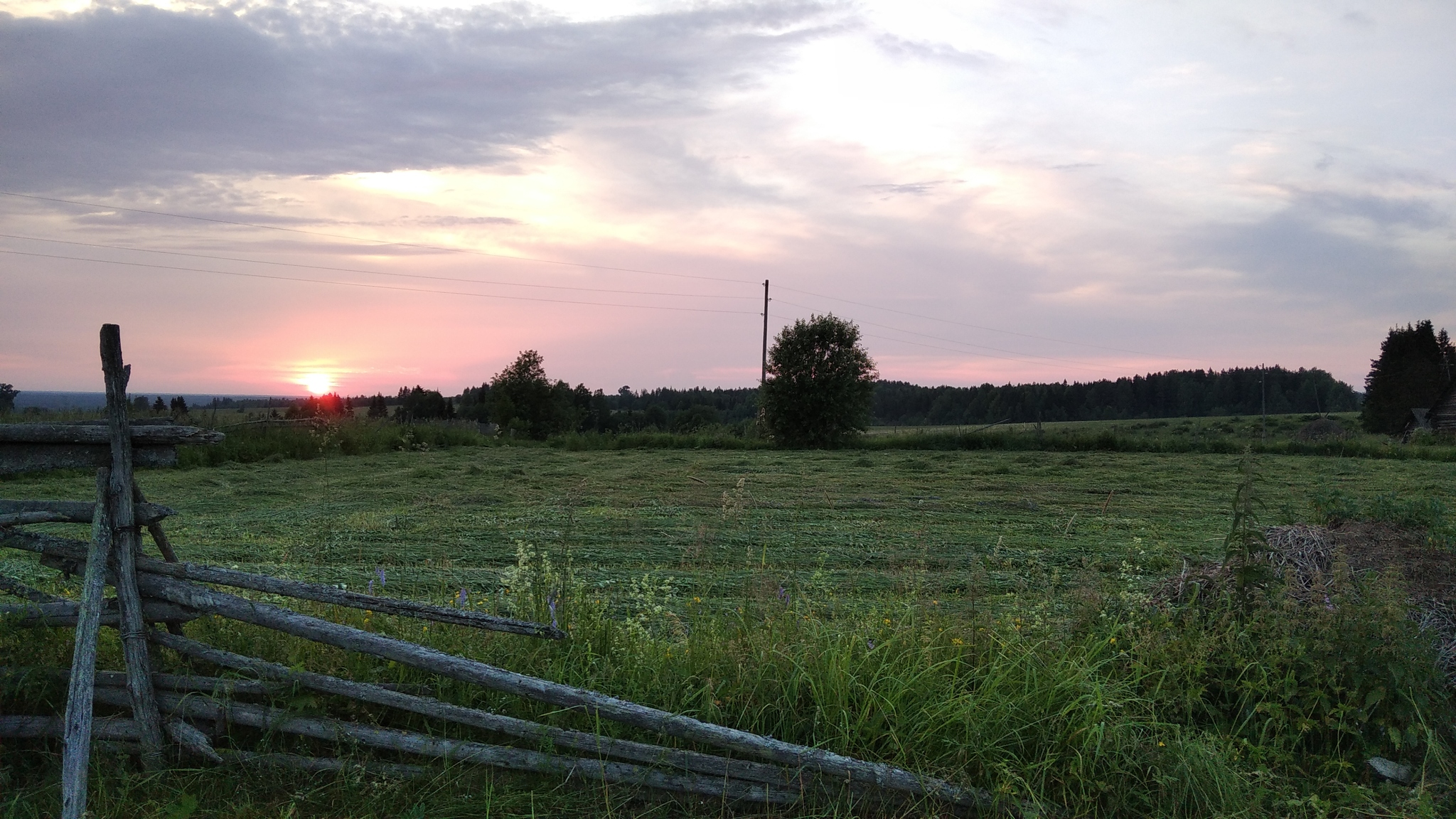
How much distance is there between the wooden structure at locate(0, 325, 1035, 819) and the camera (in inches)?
127

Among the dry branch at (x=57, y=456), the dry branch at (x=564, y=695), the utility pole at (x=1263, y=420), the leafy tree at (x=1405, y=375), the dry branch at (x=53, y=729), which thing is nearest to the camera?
the dry branch at (x=564, y=695)

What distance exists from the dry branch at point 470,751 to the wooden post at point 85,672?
48cm

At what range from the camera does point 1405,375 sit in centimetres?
4278

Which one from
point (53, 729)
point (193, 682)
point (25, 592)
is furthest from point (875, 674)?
point (25, 592)

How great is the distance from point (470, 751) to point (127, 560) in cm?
167

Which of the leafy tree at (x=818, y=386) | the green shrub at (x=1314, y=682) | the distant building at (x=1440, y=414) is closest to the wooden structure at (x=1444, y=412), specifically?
the distant building at (x=1440, y=414)

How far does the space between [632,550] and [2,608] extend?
4.78 metres

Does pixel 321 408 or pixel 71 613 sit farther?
pixel 321 408

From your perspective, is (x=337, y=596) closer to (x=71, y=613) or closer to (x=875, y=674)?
(x=71, y=613)

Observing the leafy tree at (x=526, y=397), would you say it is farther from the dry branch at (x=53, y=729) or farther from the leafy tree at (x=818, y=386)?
the dry branch at (x=53, y=729)

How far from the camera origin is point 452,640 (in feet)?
13.4

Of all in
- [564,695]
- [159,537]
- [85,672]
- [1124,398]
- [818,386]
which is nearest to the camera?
[85,672]

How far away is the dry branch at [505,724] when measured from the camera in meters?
3.25

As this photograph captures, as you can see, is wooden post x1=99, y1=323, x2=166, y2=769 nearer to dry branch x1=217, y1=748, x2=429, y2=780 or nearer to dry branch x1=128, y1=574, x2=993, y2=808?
dry branch x1=128, y1=574, x2=993, y2=808
